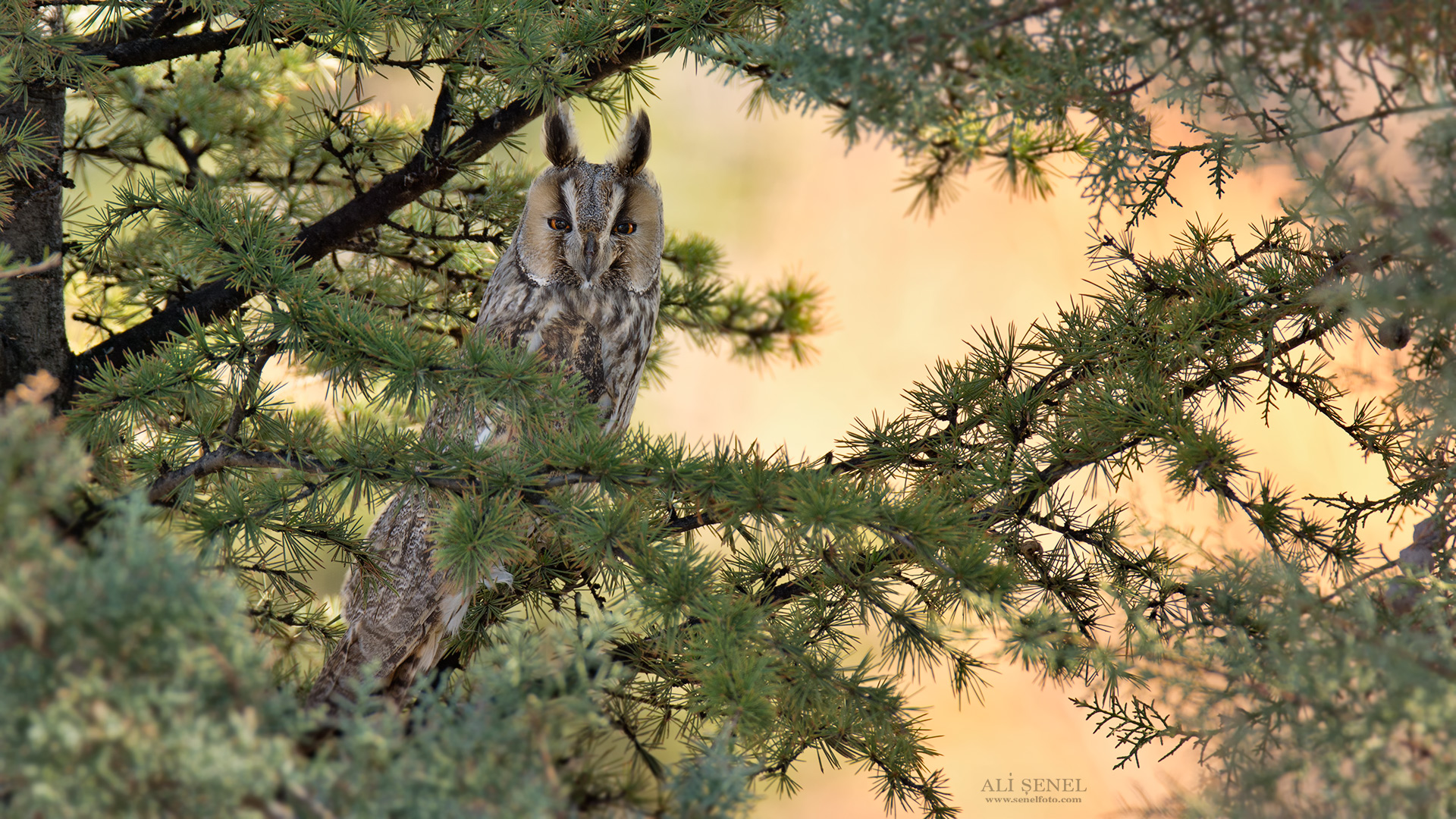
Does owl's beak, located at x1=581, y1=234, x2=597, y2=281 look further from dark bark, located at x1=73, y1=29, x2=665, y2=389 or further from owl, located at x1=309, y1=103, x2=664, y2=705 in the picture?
dark bark, located at x1=73, y1=29, x2=665, y2=389

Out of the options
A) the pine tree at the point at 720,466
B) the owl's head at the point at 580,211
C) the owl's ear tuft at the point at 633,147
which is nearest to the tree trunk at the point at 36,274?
the pine tree at the point at 720,466

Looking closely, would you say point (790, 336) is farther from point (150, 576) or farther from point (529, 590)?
point (150, 576)

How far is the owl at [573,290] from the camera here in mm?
1260

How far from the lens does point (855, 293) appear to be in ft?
12.5

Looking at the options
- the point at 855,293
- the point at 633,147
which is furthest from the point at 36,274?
the point at 855,293

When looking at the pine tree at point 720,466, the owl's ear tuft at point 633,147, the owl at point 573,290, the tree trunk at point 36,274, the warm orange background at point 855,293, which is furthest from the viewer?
the warm orange background at point 855,293

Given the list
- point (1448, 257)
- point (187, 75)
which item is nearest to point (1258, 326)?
point (1448, 257)

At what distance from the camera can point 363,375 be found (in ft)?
2.68

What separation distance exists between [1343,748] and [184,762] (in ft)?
1.84

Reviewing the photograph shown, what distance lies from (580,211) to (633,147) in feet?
0.44

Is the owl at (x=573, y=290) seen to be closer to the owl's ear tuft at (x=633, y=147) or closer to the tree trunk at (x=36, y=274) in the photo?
the owl's ear tuft at (x=633, y=147)

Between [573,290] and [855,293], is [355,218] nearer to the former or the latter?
[573,290]

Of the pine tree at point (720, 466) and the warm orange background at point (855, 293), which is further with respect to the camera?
the warm orange background at point (855, 293)

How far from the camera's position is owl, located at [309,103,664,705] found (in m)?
1.26
